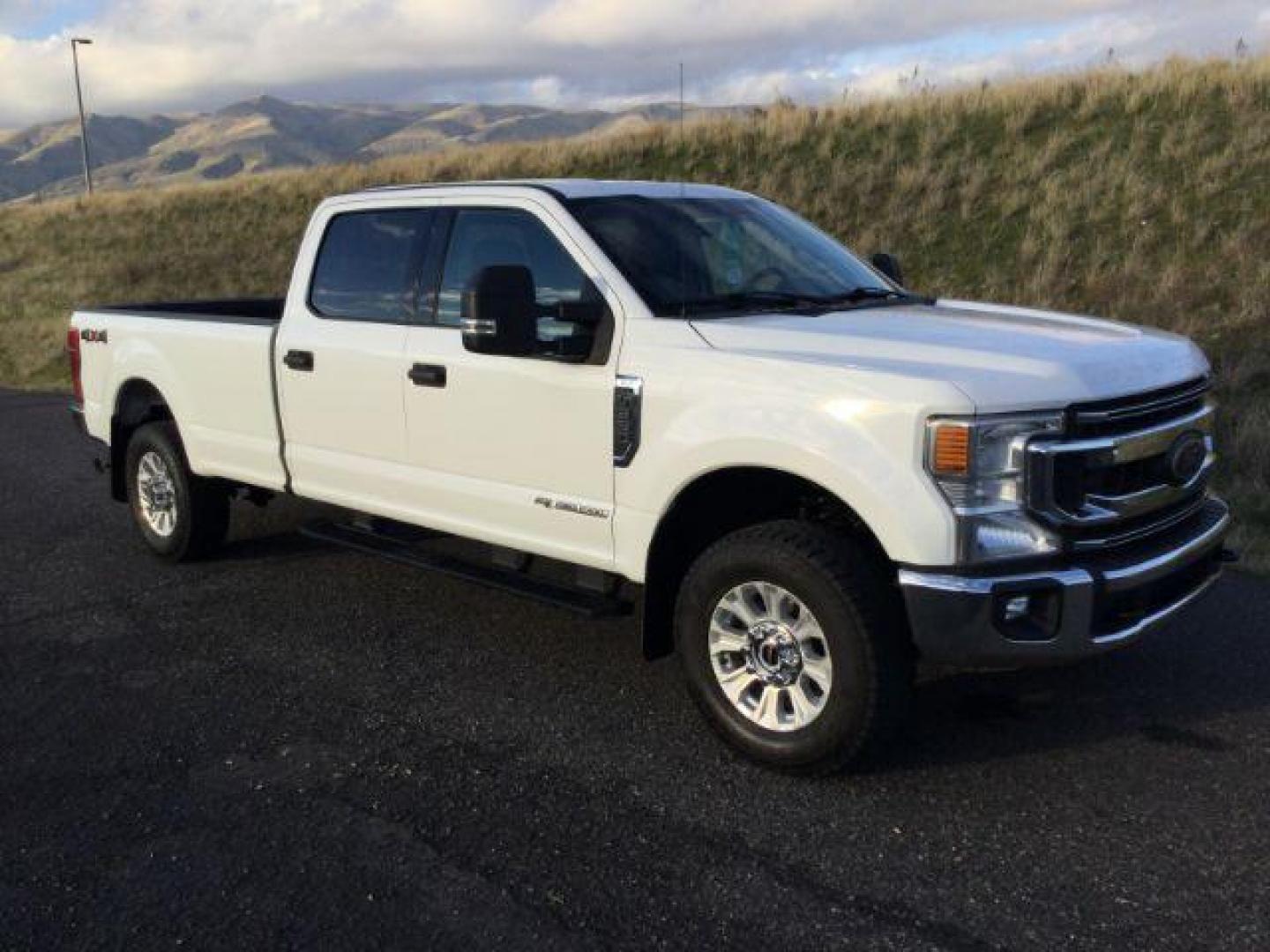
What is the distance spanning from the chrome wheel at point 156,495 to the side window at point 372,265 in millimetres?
1694

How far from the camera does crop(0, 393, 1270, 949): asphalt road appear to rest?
3213 mm

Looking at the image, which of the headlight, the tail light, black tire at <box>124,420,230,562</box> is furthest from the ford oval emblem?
the tail light

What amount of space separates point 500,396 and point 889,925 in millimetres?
2499

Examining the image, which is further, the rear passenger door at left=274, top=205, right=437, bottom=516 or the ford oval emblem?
the rear passenger door at left=274, top=205, right=437, bottom=516

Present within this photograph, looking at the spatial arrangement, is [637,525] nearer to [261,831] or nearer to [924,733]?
[924,733]

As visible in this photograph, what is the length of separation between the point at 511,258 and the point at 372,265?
0.90m

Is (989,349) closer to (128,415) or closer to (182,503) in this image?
(182,503)

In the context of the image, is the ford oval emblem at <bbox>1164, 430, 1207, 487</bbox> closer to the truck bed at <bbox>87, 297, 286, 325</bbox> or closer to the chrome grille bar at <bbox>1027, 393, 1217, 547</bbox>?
the chrome grille bar at <bbox>1027, 393, 1217, 547</bbox>

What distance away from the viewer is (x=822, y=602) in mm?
3838

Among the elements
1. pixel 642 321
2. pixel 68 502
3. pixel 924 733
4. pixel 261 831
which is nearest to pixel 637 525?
pixel 642 321

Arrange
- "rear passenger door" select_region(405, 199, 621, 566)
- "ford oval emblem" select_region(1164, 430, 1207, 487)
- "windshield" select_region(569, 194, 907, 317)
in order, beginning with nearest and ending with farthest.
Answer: "ford oval emblem" select_region(1164, 430, 1207, 487) < "rear passenger door" select_region(405, 199, 621, 566) < "windshield" select_region(569, 194, 907, 317)

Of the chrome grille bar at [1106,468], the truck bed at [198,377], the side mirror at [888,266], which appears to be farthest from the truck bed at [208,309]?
the chrome grille bar at [1106,468]

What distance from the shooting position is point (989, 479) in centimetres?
358

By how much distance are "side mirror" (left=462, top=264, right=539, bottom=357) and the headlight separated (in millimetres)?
1612
